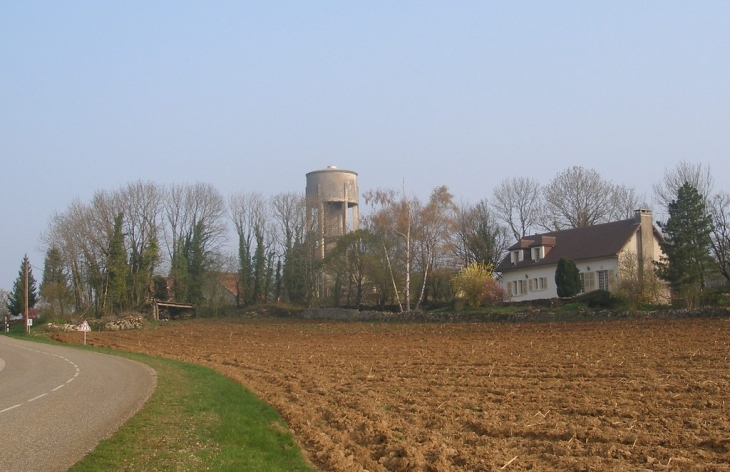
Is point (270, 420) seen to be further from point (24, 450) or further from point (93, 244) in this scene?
point (93, 244)

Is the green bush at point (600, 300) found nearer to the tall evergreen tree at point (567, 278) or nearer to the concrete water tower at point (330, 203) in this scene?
the tall evergreen tree at point (567, 278)

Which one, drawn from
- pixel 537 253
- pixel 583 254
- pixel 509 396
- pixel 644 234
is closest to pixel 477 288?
pixel 583 254

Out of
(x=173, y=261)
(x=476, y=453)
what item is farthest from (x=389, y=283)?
(x=476, y=453)

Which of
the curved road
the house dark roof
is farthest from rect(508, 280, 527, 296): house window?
the curved road

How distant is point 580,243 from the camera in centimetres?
5862

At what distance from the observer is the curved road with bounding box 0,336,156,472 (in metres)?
10.6

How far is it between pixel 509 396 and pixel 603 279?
41857mm

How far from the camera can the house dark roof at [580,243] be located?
55.1 meters

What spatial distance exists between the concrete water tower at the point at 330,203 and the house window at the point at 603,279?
23.8 m

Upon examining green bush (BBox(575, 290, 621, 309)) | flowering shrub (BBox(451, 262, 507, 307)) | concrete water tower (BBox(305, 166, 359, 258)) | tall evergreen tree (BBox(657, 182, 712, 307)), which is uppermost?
concrete water tower (BBox(305, 166, 359, 258))

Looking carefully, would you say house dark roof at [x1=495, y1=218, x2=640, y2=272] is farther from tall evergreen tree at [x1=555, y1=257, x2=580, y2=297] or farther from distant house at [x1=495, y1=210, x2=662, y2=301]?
tall evergreen tree at [x1=555, y1=257, x2=580, y2=297]

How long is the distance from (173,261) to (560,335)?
4890 centimetres

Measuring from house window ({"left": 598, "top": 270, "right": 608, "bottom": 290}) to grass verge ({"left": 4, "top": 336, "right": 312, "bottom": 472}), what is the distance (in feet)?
138

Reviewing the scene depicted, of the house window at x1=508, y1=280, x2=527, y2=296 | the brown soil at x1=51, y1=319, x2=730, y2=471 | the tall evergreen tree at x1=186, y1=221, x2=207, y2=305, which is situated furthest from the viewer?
the tall evergreen tree at x1=186, y1=221, x2=207, y2=305
